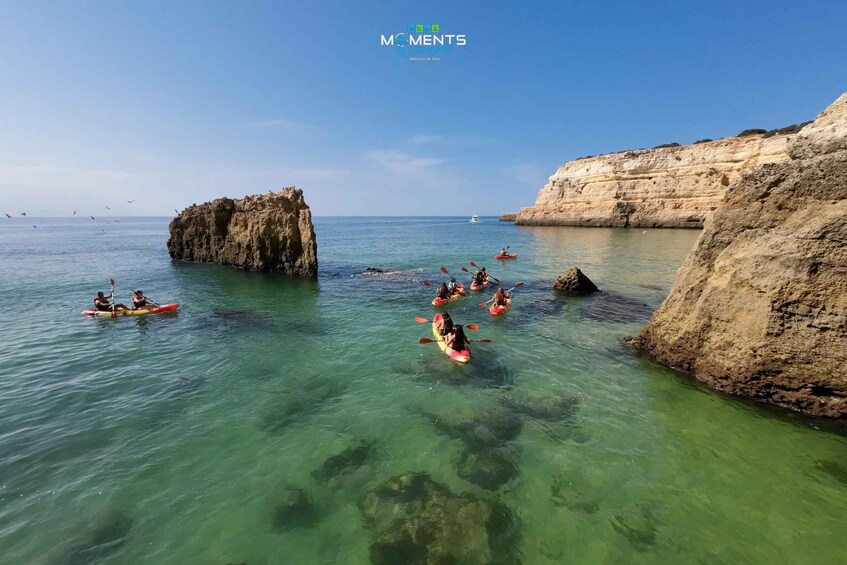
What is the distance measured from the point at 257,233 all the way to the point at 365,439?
2891 centimetres

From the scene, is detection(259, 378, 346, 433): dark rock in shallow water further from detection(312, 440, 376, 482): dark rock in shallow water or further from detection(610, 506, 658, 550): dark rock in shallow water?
detection(610, 506, 658, 550): dark rock in shallow water

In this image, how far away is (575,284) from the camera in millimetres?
22297

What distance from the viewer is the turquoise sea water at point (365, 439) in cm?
612

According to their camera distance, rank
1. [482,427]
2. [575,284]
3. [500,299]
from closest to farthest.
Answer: [482,427] → [500,299] → [575,284]

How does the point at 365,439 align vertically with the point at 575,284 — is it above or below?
below

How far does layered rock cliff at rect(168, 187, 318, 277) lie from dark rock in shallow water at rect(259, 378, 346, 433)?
2004 cm

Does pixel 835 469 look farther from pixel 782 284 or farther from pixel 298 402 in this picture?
pixel 298 402

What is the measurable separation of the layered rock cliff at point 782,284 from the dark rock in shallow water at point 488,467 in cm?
714

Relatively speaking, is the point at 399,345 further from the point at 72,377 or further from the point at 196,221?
the point at 196,221

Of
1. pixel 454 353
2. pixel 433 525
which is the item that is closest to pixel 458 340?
Result: pixel 454 353

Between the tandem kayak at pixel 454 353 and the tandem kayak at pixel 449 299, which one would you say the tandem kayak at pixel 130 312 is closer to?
the tandem kayak at pixel 449 299

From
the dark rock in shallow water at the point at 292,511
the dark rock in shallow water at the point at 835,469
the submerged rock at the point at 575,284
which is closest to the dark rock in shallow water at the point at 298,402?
the dark rock in shallow water at the point at 292,511

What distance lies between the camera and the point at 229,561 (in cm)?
580

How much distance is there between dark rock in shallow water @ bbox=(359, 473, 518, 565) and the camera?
19.0 ft
